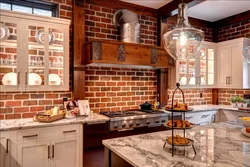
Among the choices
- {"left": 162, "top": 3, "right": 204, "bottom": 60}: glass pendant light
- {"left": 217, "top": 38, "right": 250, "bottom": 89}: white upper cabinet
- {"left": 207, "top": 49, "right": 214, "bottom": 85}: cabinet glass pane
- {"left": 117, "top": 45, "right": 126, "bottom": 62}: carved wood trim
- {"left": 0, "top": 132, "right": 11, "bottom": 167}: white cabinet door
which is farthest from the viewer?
{"left": 207, "top": 49, "right": 214, "bottom": 85}: cabinet glass pane

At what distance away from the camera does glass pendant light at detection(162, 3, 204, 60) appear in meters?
1.83

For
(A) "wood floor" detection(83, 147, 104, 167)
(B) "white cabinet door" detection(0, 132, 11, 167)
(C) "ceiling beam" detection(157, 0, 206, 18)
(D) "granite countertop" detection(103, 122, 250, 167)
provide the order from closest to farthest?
(D) "granite countertop" detection(103, 122, 250, 167), (B) "white cabinet door" detection(0, 132, 11, 167), (A) "wood floor" detection(83, 147, 104, 167), (C) "ceiling beam" detection(157, 0, 206, 18)

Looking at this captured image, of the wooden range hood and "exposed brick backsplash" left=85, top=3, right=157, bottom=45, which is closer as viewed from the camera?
the wooden range hood

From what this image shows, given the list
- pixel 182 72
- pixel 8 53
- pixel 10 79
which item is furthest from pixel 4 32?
pixel 182 72

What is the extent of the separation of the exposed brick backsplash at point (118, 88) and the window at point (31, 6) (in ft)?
3.46

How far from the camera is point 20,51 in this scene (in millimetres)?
2354

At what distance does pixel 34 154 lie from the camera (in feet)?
7.03

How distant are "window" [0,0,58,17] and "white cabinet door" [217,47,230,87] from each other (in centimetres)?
337

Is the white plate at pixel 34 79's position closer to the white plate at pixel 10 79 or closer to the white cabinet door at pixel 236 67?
the white plate at pixel 10 79

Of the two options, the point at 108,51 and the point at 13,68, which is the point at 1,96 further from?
the point at 108,51

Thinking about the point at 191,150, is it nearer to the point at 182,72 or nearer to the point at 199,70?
the point at 182,72

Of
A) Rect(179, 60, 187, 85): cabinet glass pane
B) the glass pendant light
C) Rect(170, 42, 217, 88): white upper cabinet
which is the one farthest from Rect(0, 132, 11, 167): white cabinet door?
Rect(179, 60, 187, 85): cabinet glass pane

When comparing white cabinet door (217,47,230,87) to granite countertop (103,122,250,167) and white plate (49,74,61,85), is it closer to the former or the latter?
granite countertop (103,122,250,167)

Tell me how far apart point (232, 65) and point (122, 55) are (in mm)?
2457
